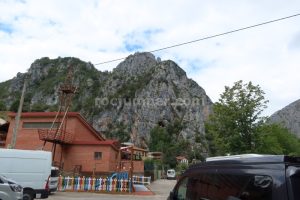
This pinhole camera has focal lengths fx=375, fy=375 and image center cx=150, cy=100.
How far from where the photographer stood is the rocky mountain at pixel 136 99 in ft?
377

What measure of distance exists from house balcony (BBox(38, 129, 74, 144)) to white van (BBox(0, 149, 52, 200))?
19.6m

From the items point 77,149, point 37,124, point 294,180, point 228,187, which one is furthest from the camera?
point 37,124

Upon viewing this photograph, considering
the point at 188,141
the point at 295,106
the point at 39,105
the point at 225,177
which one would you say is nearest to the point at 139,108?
the point at 188,141

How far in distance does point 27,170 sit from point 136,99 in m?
100

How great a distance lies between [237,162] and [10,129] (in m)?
43.4

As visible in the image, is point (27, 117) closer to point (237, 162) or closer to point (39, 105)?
point (237, 162)

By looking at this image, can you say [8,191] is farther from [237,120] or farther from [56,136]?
[56,136]

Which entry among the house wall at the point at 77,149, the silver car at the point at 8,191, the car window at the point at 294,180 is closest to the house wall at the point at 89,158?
the house wall at the point at 77,149

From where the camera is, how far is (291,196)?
11.1 feet

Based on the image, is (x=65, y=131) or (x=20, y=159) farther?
(x=65, y=131)

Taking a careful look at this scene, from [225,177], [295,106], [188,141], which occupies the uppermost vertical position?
[295,106]

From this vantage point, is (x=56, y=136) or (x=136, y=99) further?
(x=136, y=99)

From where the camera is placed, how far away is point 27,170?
1864 centimetres

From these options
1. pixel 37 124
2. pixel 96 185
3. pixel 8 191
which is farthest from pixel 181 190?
pixel 37 124
